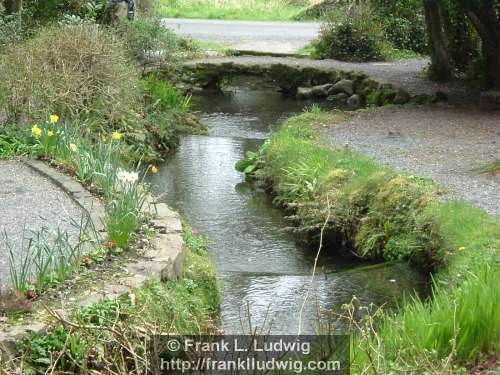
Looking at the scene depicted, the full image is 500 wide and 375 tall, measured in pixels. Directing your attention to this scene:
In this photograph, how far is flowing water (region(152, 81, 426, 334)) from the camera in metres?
8.06

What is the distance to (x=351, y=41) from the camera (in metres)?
22.9

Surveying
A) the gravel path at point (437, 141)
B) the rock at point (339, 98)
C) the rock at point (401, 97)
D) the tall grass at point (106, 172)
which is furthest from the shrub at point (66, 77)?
the rock at point (339, 98)

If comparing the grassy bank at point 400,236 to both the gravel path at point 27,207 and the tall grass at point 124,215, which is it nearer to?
the tall grass at point 124,215

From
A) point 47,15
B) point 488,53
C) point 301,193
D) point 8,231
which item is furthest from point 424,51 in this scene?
point 8,231

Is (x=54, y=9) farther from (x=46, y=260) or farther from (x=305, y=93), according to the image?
(x=46, y=260)

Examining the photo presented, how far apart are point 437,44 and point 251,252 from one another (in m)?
10.7

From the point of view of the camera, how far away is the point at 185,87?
66.7ft

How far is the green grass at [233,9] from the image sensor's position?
3203 cm

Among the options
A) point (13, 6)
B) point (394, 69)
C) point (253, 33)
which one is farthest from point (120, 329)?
point (253, 33)

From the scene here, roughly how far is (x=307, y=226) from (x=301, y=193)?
1.26 m

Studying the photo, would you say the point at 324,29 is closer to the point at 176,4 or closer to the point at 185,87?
the point at 185,87

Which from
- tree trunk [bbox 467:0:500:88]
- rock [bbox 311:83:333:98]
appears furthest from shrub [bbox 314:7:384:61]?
tree trunk [bbox 467:0:500:88]

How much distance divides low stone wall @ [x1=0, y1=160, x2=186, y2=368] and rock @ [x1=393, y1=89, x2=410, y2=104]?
30.4 ft

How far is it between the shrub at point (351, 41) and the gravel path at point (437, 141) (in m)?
6.29
